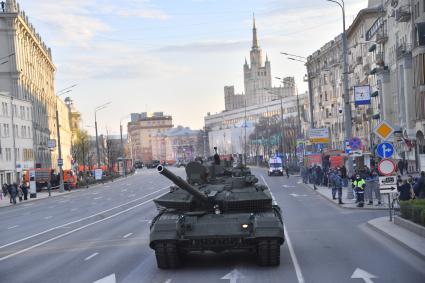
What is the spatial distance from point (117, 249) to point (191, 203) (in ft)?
15.1

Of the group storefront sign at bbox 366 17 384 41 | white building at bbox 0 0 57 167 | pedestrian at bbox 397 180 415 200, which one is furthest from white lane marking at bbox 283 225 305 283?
white building at bbox 0 0 57 167

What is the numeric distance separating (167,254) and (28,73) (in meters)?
85.7

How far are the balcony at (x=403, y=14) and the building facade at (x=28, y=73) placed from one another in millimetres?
42322

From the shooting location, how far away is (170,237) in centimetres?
1631

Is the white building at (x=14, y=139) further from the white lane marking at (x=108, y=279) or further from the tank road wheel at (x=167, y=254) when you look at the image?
the white lane marking at (x=108, y=279)

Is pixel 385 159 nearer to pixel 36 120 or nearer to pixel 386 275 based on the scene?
pixel 386 275

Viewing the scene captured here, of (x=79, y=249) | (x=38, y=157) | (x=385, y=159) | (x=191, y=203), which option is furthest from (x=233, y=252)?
(x=38, y=157)

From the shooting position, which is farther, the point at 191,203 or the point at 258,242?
the point at 191,203

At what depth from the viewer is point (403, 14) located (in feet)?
178

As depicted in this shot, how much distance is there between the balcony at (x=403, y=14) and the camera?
54281 millimetres

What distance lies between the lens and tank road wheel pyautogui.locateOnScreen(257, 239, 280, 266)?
53.1ft

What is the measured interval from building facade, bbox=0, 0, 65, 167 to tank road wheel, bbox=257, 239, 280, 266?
68699 mm

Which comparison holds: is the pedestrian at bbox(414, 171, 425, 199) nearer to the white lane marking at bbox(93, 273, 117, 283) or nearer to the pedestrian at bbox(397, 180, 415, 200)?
the pedestrian at bbox(397, 180, 415, 200)

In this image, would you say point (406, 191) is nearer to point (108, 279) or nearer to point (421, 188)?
point (421, 188)
